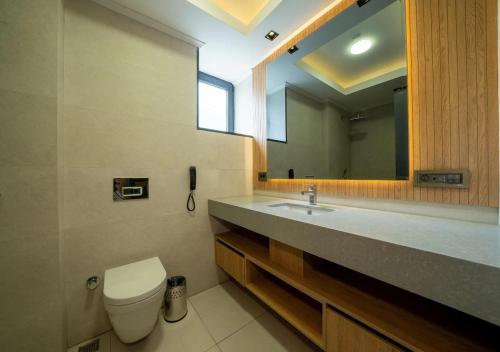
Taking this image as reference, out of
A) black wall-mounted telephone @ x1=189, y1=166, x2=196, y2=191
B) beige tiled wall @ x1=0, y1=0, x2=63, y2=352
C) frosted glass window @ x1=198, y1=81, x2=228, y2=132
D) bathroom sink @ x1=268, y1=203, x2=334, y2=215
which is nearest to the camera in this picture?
beige tiled wall @ x1=0, y1=0, x2=63, y2=352

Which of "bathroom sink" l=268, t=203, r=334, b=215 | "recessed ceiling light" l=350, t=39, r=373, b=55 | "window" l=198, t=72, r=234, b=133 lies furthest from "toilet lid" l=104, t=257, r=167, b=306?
"recessed ceiling light" l=350, t=39, r=373, b=55

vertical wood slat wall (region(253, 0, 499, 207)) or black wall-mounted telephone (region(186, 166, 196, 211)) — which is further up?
vertical wood slat wall (region(253, 0, 499, 207))

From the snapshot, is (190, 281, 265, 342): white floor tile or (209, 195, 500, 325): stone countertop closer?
(209, 195, 500, 325): stone countertop

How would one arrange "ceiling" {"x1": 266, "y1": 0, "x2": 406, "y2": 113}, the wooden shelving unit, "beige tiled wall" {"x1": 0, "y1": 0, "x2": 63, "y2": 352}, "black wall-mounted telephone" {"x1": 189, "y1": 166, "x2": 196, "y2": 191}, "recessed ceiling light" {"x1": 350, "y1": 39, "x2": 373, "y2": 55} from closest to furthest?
the wooden shelving unit, "beige tiled wall" {"x1": 0, "y1": 0, "x2": 63, "y2": 352}, "ceiling" {"x1": 266, "y1": 0, "x2": 406, "y2": 113}, "recessed ceiling light" {"x1": 350, "y1": 39, "x2": 373, "y2": 55}, "black wall-mounted telephone" {"x1": 189, "y1": 166, "x2": 196, "y2": 191}

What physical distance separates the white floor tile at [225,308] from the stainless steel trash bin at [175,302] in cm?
16

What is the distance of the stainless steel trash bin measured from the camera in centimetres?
142

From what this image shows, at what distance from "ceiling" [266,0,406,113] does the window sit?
3.02 feet

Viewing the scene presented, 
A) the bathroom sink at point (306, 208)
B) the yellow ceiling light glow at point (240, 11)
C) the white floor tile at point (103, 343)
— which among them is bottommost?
the white floor tile at point (103, 343)

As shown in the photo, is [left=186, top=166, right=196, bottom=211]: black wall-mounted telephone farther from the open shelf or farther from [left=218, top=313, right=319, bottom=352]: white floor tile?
[left=218, top=313, right=319, bottom=352]: white floor tile

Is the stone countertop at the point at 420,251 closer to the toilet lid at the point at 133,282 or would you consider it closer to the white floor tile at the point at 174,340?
the toilet lid at the point at 133,282

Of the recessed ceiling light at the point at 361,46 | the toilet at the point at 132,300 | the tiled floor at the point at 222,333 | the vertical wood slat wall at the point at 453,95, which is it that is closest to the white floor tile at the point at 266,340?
the tiled floor at the point at 222,333

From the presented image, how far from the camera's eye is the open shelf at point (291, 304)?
1.04 metres

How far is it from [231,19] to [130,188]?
1.67m

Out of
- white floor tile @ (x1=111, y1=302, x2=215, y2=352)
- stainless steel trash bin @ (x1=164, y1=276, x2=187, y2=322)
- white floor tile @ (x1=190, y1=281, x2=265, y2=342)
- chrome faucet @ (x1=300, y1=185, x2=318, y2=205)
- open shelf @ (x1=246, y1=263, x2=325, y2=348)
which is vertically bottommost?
white floor tile @ (x1=111, y1=302, x2=215, y2=352)
